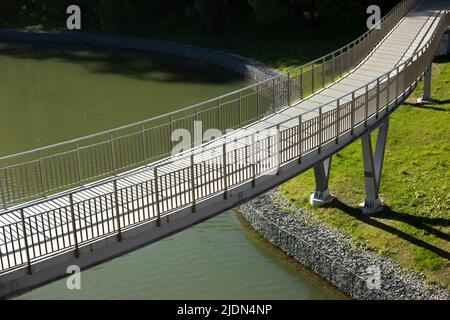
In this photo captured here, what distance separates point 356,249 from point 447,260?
2429mm

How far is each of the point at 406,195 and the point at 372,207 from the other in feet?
4.43

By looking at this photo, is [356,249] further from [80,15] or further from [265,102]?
[80,15]

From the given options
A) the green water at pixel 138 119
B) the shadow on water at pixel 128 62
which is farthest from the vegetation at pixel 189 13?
the green water at pixel 138 119

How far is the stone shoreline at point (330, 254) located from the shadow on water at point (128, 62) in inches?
788

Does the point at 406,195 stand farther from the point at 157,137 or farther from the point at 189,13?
the point at 189,13

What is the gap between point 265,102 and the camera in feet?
111

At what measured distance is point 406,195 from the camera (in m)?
21.7

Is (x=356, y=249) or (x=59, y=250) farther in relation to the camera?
(x=356, y=249)

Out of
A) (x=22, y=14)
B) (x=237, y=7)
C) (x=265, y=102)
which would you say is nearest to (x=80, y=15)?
(x=22, y=14)

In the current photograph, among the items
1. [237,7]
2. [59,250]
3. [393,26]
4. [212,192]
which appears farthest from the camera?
[237,7]

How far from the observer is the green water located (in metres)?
19.0

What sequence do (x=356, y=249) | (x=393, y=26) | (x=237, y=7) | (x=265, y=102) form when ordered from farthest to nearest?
(x=237, y=7) → (x=265, y=102) → (x=393, y=26) → (x=356, y=249)

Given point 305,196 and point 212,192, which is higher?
point 212,192
